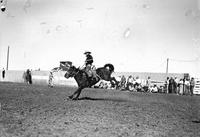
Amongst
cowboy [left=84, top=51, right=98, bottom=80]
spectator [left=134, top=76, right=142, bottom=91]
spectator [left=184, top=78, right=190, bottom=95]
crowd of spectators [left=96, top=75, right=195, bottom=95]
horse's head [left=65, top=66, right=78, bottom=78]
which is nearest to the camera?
cowboy [left=84, top=51, right=98, bottom=80]

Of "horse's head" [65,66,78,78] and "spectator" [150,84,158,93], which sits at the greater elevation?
"horse's head" [65,66,78,78]

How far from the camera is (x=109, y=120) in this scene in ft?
31.3

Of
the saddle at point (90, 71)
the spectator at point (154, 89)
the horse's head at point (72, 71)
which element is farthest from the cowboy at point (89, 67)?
the spectator at point (154, 89)

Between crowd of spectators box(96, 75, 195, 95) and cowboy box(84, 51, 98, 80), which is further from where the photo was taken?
crowd of spectators box(96, 75, 195, 95)

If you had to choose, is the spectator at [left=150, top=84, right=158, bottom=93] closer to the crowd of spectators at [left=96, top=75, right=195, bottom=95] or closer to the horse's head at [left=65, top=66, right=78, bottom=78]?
the crowd of spectators at [left=96, top=75, right=195, bottom=95]

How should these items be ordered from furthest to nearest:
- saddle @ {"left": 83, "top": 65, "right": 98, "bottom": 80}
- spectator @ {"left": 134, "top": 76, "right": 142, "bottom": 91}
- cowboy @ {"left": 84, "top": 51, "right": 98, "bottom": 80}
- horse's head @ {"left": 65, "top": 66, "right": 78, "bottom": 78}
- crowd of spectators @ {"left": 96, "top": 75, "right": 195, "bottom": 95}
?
spectator @ {"left": 134, "top": 76, "right": 142, "bottom": 91}, crowd of spectators @ {"left": 96, "top": 75, "right": 195, "bottom": 95}, horse's head @ {"left": 65, "top": 66, "right": 78, "bottom": 78}, saddle @ {"left": 83, "top": 65, "right": 98, "bottom": 80}, cowboy @ {"left": 84, "top": 51, "right": 98, "bottom": 80}

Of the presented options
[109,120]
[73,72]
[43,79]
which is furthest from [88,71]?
[43,79]

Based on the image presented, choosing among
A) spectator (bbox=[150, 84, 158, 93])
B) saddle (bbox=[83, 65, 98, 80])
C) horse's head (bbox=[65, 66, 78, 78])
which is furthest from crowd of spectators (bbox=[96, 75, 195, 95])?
horse's head (bbox=[65, 66, 78, 78])

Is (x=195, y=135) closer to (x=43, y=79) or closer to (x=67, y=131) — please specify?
(x=67, y=131)

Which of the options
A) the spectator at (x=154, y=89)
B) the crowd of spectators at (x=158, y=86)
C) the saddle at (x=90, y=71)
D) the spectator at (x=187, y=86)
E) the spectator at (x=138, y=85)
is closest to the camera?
the saddle at (x=90, y=71)

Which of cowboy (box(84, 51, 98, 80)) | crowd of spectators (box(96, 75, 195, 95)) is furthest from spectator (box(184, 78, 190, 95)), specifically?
cowboy (box(84, 51, 98, 80))

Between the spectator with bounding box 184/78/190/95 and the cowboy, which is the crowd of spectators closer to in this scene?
the spectator with bounding box 184/78/190/95

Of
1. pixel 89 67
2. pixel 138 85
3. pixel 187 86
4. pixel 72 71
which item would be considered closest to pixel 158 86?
pixel 138 85

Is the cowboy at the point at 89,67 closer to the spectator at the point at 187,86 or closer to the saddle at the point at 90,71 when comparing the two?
the saddle at the point at 90,71
